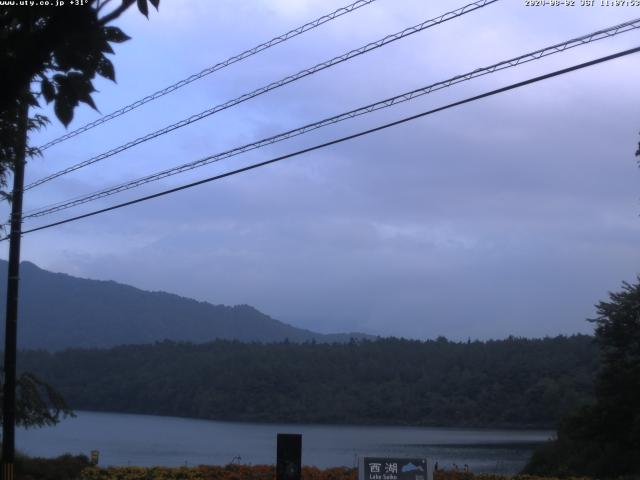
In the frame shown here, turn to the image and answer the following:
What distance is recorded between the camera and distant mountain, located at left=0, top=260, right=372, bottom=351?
513 feet

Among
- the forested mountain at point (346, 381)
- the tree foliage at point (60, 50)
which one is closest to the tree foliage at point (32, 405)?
the tree foliage at point (60, 50)

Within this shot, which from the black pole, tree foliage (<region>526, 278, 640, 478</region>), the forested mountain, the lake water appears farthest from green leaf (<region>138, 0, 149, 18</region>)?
the forested mountain

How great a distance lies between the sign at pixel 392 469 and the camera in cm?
1291

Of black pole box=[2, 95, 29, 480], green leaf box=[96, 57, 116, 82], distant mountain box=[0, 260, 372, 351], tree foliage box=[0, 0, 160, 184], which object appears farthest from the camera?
distant mountain box=[0, 260, 372, 351]

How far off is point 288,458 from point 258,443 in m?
23.3

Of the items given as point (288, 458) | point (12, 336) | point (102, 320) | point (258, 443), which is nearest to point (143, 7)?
point (288, 458)

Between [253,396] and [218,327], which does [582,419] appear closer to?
[253,396]

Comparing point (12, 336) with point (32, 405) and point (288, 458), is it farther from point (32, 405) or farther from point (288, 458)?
point (288, 458)

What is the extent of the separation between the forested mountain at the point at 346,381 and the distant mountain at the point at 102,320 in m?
85.7

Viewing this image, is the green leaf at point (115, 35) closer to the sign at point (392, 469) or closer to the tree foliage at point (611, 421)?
the sign at point (392, 469)

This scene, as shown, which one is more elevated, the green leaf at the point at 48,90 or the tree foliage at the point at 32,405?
the green leaf at the point at 48,90

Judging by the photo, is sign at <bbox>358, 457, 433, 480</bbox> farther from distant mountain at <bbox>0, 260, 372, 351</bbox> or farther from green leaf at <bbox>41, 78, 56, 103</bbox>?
distant mountain at <bbox>0, 260, 372, 351</bbox>

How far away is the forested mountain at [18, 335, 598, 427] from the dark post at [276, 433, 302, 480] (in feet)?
91.8

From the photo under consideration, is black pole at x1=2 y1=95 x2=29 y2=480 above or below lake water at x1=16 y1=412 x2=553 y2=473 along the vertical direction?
above
